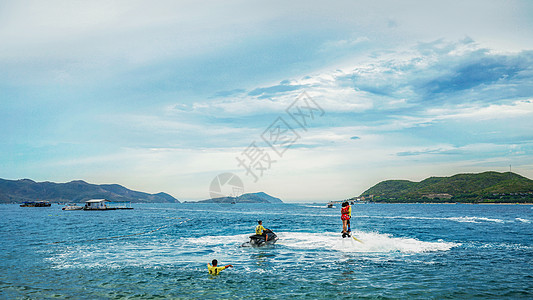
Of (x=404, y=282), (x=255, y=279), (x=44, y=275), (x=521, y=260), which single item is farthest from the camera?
(x=521, y=260)

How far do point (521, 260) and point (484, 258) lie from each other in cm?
244

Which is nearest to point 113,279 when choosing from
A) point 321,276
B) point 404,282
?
point 321,276

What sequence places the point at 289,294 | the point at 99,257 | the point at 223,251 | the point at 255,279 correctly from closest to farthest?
the point at 289,294, the point at 255,279, the point at 99,257, the point at 223,251

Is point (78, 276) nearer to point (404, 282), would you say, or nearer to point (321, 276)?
point (321, 276)

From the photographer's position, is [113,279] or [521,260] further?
[521,260]

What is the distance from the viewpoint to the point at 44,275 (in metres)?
20.9

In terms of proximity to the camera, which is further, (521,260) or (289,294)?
(521,260)

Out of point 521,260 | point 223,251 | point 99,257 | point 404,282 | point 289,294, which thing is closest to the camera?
point 289,294

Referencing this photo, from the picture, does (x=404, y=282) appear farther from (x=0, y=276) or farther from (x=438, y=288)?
(x=0, y=276)

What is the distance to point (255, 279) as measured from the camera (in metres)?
19.6

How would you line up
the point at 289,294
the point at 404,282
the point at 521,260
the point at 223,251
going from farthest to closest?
1. the point at 223,251
2. the point at 521,260
3. the point at 404,282
4. the point at 289,294

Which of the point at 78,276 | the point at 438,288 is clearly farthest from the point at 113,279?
the point at 438,288

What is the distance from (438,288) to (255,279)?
1005 cm

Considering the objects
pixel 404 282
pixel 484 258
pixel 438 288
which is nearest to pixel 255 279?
pixel 404 282
